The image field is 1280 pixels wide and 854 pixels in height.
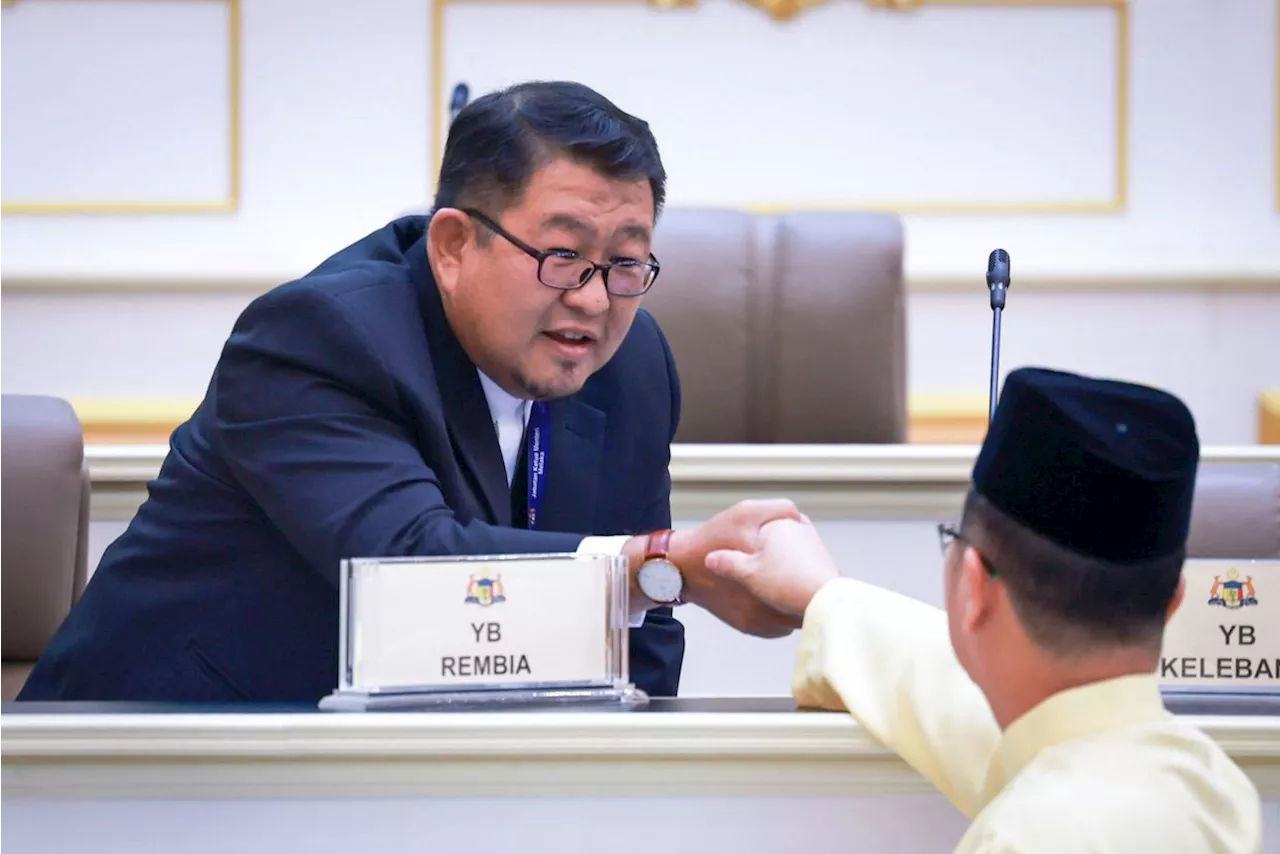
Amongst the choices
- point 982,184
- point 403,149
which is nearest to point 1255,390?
point 982,184

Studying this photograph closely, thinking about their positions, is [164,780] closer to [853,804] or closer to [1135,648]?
[853,804]

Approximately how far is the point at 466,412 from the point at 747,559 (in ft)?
1.16

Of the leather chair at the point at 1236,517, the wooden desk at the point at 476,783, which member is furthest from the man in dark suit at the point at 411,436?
the leather chair at the point at 1236,517

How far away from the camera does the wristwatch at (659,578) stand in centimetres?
162

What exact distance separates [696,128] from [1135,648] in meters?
3.56

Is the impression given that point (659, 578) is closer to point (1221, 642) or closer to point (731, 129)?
point (1221, 642)

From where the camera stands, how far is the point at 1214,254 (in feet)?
14.6

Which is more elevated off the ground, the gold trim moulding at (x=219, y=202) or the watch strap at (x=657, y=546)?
the gold trim moulding at (x=219, y=202)

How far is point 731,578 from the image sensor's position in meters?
1.61

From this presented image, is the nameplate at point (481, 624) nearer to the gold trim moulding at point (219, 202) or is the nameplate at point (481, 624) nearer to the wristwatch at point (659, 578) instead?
the wristwatch at point (659, 578)

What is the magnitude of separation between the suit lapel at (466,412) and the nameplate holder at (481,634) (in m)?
0.42

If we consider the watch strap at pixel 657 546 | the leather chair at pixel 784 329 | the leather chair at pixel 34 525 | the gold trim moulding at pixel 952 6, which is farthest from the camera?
the gold trim moulding at pixel 952 6

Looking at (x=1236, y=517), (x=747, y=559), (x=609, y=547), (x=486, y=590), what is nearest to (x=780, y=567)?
(x=747, y=559)

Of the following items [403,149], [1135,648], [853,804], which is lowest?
[853,804]
